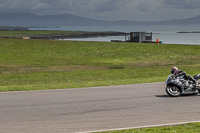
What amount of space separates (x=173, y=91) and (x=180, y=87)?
0.38m

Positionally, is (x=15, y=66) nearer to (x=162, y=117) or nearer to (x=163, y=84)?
(x=163, y=84)

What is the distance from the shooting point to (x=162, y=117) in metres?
11.3

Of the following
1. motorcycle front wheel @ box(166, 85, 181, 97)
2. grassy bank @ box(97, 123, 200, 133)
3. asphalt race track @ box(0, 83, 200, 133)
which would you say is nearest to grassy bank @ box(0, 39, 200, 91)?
asphalt race track @ box(0, 83, 200, 133)

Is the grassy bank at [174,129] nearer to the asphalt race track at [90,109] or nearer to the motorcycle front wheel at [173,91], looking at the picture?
the asphalt race track at [90,109]

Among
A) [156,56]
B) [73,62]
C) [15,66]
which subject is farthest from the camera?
[156,56]

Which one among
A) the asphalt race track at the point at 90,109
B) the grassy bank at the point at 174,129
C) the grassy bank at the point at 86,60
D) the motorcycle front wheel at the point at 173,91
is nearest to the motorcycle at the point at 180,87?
the motorcycle front wheel at the point at 173,91

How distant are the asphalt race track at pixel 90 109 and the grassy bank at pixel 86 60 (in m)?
8.87

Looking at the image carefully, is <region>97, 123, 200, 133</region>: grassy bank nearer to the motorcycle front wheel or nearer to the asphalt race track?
the asphalt race track

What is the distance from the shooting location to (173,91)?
15.3m

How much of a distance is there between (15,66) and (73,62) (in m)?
6.97

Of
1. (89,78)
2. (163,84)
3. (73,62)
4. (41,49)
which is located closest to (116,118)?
(163,84)

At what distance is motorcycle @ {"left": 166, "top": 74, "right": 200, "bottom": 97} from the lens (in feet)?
49.7

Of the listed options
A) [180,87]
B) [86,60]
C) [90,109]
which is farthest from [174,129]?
[86,60]

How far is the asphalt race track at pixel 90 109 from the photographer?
34.2 ft
